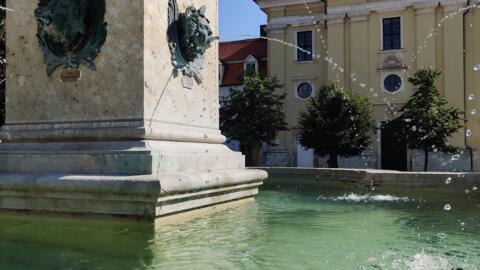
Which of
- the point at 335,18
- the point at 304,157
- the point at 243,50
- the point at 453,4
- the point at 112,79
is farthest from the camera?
the point at 243,50

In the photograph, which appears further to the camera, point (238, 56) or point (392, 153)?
point (238, 56)

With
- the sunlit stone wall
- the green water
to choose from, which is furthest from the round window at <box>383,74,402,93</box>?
the sunlit stone wall

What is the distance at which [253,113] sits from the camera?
30172 mm

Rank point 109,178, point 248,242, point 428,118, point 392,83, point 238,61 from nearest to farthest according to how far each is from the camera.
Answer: point 248,242, point 109,178, point 428,118, point 392,83, point 238,61

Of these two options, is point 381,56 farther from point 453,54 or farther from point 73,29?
point 73,29

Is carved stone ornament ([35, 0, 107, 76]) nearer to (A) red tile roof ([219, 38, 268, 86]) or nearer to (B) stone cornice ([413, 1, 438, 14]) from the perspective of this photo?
(B) stone cornice ([413, 1, 438, 14])

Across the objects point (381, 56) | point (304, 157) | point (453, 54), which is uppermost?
point (381, 56)

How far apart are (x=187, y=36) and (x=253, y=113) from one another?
24.9 metres

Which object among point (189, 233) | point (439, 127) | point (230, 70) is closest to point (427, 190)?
point (189, 233)

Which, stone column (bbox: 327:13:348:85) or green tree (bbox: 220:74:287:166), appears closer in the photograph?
green tree (bbox: 220:74:287:166)

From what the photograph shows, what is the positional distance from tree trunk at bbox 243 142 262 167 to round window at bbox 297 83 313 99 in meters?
5.04

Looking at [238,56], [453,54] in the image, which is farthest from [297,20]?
[453,54]

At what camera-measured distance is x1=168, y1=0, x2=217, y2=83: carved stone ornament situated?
203 inches

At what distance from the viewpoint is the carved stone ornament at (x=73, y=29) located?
4.79m
